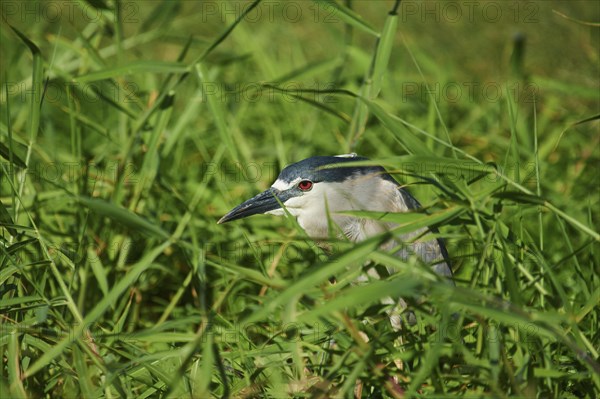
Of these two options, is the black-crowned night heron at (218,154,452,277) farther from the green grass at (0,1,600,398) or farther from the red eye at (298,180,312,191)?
the green grass at (0,1,600,398)

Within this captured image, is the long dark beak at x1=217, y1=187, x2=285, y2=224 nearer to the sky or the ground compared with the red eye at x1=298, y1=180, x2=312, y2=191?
nearer to the ground

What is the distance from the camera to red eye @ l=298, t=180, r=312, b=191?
9.54 feet

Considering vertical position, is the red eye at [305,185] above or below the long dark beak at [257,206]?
above

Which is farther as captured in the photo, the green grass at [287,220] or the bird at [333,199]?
the bird at [333,199]

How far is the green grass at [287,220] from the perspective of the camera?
75.9 inches

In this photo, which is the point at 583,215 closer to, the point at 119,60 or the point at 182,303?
the point at 182,303

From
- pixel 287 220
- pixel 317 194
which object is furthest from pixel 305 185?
pixel 287 220

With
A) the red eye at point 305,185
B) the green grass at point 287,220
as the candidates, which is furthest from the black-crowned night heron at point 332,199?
the green grass at point 287,220

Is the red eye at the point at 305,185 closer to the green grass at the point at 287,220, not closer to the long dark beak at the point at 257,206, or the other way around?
the long dark beak at the point at 257,206

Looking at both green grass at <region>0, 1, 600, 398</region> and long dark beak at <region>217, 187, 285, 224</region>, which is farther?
long dark beak at <region>217, 187, 285, 224</region>

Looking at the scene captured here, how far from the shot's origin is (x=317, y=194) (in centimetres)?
295

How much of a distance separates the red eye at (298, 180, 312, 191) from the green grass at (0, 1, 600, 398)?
312 mm

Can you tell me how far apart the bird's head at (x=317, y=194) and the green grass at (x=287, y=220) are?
145mm

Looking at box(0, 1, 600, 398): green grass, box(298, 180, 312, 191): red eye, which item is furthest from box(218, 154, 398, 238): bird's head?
box(0, 1, 600, 398): green grass
